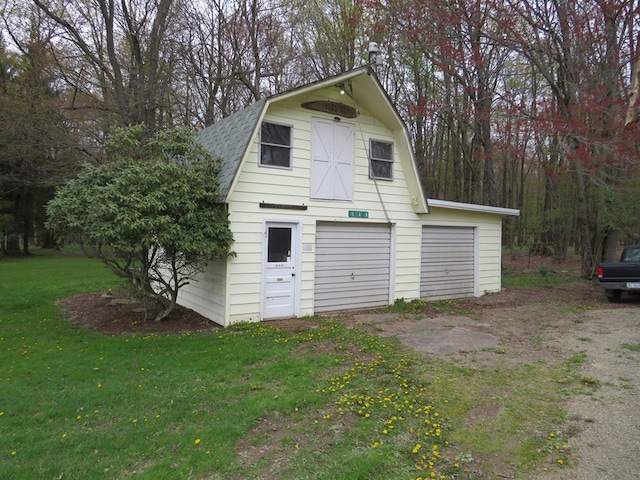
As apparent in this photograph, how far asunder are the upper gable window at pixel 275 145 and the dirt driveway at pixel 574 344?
384 cm

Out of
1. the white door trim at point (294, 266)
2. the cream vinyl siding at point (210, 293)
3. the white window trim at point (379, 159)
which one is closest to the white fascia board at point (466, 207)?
the white window trim at point (379, 159)

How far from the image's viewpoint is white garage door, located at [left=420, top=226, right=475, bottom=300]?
10.8m

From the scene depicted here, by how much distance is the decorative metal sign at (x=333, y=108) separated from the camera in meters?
8.76

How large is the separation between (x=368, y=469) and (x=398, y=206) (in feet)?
24.9

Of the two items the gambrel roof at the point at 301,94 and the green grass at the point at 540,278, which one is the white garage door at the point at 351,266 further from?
the green grass at the point at 540,278

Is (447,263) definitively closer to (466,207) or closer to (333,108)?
(466,207)

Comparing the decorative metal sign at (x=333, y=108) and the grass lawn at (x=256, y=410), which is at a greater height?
the decorative metal sign at (x=333, y=108)

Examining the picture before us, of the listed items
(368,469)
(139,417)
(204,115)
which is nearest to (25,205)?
(204,115)

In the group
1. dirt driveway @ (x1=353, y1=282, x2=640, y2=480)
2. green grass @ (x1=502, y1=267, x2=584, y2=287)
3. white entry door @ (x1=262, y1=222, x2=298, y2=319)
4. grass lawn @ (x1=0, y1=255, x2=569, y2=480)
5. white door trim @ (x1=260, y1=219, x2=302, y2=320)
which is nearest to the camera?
grass lawn @ (x1=0, y1=255, x2=569, y2=480)

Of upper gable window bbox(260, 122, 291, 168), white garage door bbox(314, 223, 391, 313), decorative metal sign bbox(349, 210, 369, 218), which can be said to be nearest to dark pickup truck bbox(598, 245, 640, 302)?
white garage door bbox(314, 223, 391, 313)

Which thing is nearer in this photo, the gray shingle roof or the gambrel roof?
the gray shingle roof

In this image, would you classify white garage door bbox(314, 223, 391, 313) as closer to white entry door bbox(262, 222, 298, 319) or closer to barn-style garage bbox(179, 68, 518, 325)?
barn-style garage bbox(179, 68, 518, 325)

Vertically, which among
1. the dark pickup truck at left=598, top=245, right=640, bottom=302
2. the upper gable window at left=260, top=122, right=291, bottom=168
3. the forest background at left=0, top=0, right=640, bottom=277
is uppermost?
the forest background at left=0, top=0, right=640, bottom=277

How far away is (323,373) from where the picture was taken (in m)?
5.28
